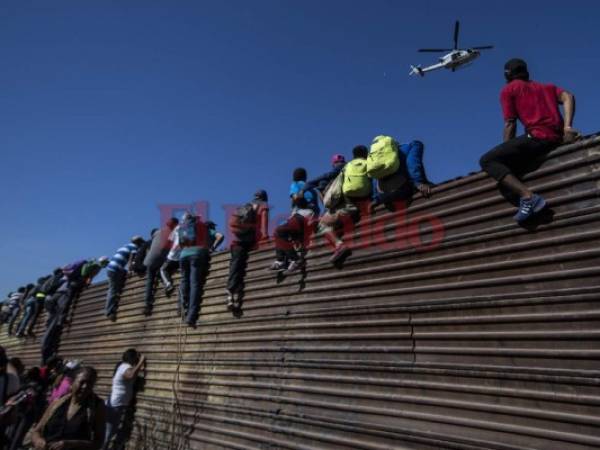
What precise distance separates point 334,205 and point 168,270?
4.35m

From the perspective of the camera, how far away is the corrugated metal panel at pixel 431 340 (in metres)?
3.19

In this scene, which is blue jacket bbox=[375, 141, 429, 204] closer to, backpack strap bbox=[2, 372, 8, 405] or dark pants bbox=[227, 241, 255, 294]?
dark pants bbox=[227, 241, 255, 294]

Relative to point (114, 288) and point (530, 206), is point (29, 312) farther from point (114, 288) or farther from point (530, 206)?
point (530, 206)

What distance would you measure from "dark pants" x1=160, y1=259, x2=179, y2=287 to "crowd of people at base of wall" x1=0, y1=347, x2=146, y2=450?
136 cm

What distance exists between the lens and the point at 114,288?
992 cm

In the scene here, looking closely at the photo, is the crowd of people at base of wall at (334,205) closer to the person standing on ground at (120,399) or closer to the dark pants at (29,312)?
the person standing on ground at (120,399)

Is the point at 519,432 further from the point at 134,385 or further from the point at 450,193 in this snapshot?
the point at 134,385

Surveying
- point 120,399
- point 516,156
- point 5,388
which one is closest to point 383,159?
point 516,156

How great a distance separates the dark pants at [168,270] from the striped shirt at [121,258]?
1943 millimetres

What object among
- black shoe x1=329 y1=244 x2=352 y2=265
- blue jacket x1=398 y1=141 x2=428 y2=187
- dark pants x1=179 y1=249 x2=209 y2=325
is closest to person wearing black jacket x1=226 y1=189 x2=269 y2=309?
dark pants x1=179 y1=249 x2=209 y2=325

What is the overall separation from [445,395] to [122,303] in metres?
7.89

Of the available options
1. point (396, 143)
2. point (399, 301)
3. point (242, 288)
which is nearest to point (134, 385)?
point (242, 288)

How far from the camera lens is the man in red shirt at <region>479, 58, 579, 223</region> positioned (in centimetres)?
349

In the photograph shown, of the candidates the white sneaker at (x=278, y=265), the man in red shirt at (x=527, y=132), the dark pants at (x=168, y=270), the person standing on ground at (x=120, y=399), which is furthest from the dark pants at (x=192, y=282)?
the man in red shirt at (x=527, y=132)
